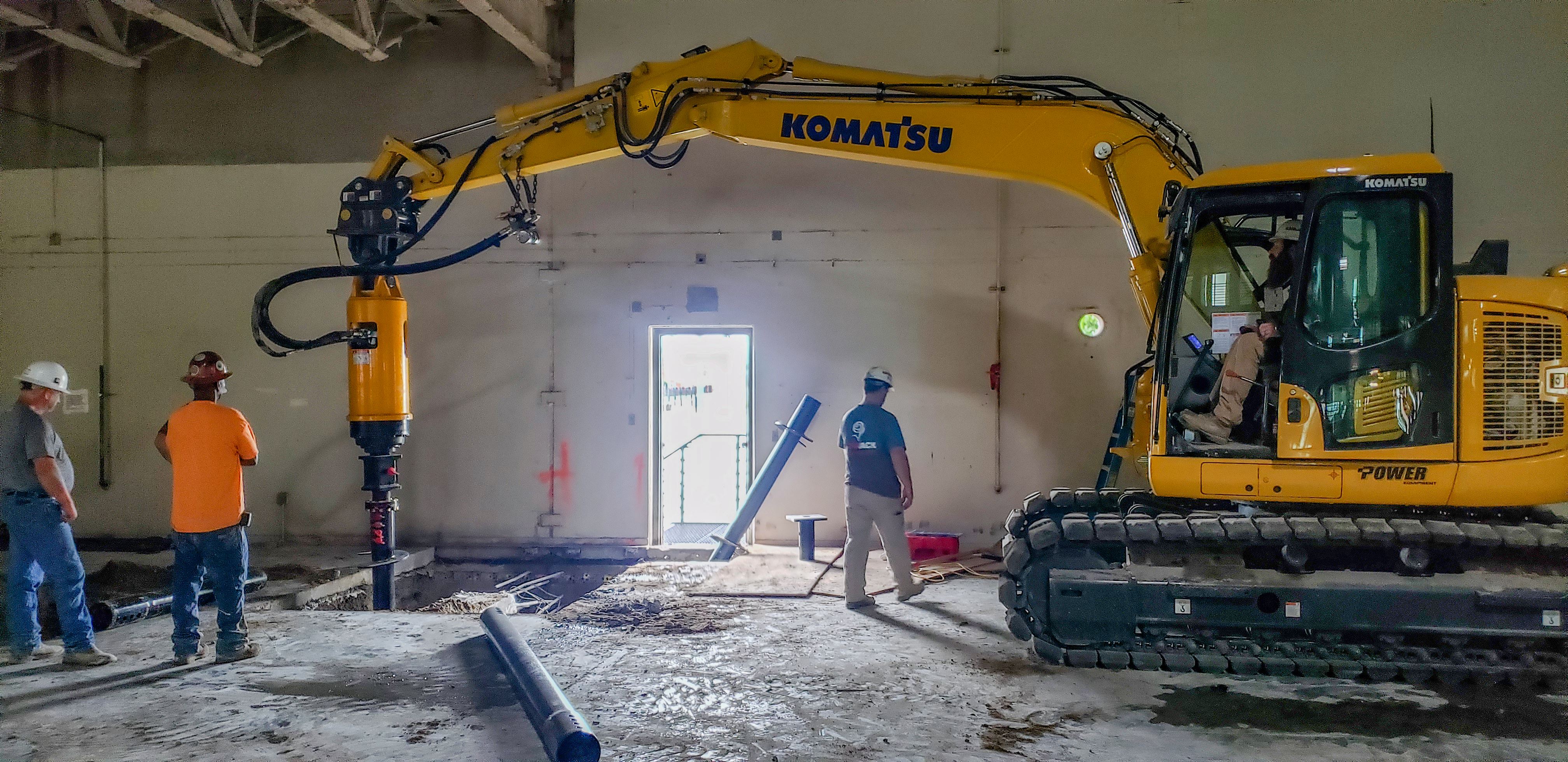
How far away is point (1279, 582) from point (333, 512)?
28.0ft

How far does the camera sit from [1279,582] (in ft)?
15.0

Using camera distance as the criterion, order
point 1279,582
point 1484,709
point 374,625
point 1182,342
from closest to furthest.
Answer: point 1484,709
point 1279,582
point 1182,342
point 374,625

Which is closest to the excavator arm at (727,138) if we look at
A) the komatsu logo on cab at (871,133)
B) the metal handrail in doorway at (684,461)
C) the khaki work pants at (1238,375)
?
the komatsu logo on cab at (871,133)

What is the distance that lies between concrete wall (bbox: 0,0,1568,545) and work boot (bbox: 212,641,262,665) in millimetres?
3661

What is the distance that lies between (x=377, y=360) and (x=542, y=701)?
3.45 metres

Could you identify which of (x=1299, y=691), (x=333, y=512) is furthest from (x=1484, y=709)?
(x=333, y=512)

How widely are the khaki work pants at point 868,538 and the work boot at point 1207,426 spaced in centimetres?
223

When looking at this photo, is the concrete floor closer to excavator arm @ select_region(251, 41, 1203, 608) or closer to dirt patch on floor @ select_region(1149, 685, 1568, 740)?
dirt patch on floor @ select_region(1149, 685, 1568, 740)

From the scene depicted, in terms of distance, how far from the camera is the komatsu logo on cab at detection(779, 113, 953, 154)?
5.71 meters

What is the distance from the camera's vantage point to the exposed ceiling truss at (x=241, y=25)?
7750 millimetres

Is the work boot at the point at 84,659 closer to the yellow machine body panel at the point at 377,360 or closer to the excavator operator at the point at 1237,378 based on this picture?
the yellow machine body panel at the point at 377,360

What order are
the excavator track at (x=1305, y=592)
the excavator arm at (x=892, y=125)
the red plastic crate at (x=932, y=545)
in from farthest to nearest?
the red plastic crate at (x=932, y=545), the excavator arm at (x=892, y=125), the excavator track at (x=1305, y=592)

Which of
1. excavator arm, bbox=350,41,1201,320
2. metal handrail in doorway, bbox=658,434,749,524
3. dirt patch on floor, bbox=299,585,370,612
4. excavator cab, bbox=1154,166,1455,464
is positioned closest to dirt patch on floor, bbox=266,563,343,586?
dirt patch on floor, bbox=299,585,370,612

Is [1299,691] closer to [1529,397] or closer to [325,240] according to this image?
[1529,397]
